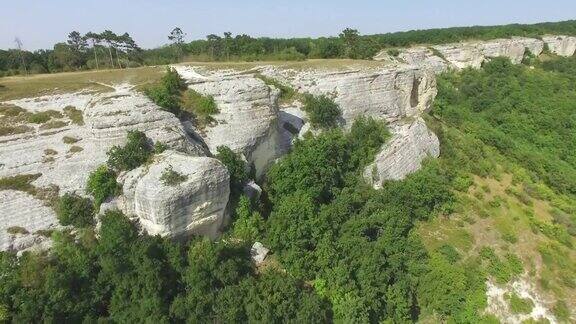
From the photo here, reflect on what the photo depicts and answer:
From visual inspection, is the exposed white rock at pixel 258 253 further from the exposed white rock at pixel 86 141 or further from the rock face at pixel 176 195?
the exposed white rock at pixel 86 141

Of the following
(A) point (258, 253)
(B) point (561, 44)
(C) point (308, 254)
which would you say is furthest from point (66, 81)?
(B) point (561, 44)

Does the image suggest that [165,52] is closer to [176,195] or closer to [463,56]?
[176,195]

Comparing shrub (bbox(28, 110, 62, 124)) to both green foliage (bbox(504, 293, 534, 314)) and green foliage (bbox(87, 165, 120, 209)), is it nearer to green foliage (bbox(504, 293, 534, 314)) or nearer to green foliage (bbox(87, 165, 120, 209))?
green foliage (bbox(87, 165, 120, 209))

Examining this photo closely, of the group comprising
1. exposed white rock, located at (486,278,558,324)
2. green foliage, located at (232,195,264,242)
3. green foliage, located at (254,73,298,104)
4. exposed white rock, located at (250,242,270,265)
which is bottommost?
exposed white rock, located at (486,278,558,324)

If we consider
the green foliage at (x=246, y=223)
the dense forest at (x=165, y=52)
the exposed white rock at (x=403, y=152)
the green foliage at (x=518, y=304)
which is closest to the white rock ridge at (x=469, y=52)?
the dense forest at (x=165, y=52)

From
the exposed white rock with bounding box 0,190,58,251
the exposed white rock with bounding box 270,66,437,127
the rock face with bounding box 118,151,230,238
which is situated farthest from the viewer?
the exposed white rock with bounding box 270,66,437,127

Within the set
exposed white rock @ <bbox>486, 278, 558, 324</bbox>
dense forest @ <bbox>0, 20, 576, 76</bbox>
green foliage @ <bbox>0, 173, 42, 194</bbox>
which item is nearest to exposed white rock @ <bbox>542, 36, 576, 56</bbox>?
dense forest @ <bbox>0, 20, 576, 76</bbox>
